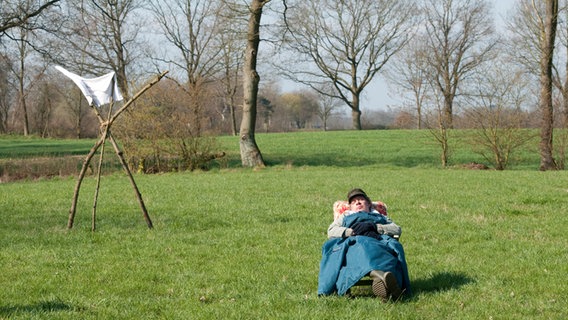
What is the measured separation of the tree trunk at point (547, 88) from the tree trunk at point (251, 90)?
1197cm

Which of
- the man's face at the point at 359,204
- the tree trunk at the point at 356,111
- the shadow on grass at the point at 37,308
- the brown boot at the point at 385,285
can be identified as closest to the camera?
the shadow on grass at the point at 37,308

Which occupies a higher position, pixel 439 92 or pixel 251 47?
pixel 251 47

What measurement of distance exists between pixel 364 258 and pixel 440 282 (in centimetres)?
126

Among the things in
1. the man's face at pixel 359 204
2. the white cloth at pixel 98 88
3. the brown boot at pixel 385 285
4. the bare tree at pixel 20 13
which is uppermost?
the bare tree at pixel 20 13

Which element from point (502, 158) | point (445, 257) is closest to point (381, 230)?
point (445, 257)

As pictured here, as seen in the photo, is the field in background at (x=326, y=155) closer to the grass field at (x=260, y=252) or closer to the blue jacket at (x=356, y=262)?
the grass field at (x=260, y=252)

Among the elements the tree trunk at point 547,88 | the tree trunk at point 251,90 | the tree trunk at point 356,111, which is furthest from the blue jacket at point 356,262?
the tree trunk at point 356,111

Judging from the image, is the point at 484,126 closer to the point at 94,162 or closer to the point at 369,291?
the point at 94,162

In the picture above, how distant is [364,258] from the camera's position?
6.17 meters

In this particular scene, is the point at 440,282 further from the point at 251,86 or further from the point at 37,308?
the point at 251,86

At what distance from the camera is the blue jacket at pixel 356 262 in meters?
6.15

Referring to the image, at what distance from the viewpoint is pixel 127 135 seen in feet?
83.2

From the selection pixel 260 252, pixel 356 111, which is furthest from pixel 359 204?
pixel 356 111

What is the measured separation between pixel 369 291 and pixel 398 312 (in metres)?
0.93
